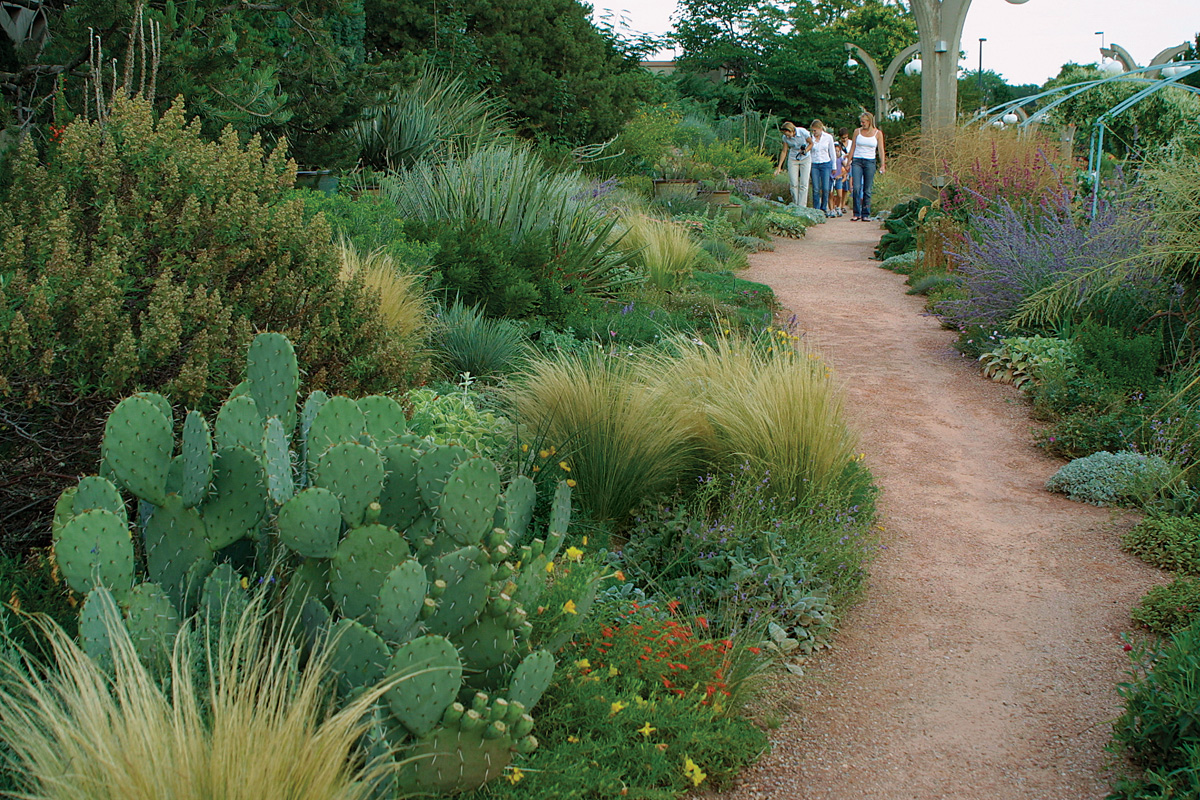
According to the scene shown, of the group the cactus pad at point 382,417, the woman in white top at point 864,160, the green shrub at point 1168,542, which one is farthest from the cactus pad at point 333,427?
the woman in white top at point 864,160

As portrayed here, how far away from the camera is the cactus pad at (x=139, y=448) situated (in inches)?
96.7

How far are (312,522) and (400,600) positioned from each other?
0.95 ft

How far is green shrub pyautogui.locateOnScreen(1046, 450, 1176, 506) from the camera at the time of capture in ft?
16.3

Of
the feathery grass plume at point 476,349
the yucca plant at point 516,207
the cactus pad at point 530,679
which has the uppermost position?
the yucca plant at point 516,207

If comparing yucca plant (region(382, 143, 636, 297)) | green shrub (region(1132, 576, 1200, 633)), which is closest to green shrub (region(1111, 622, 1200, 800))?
green shrub (region(1132, 576, 1200, 633))

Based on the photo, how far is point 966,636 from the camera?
3.86 m

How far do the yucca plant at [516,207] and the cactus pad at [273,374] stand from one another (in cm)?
460

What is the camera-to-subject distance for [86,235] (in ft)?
12.6

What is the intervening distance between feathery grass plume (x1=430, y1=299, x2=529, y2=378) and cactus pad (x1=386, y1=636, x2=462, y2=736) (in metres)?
3.71

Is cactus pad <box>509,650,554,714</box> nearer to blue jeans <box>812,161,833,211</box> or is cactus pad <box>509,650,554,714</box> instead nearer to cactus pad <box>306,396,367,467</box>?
cactus pad <box>306,396,367,467</box>

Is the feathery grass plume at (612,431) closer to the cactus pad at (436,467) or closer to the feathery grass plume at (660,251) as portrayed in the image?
the cactus pad at (436,467)

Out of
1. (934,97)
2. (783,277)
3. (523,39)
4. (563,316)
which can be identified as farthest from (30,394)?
(934,97)

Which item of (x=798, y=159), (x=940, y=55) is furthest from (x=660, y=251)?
(x=798, y=159)

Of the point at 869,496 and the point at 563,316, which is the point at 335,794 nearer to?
the point at 869,496
